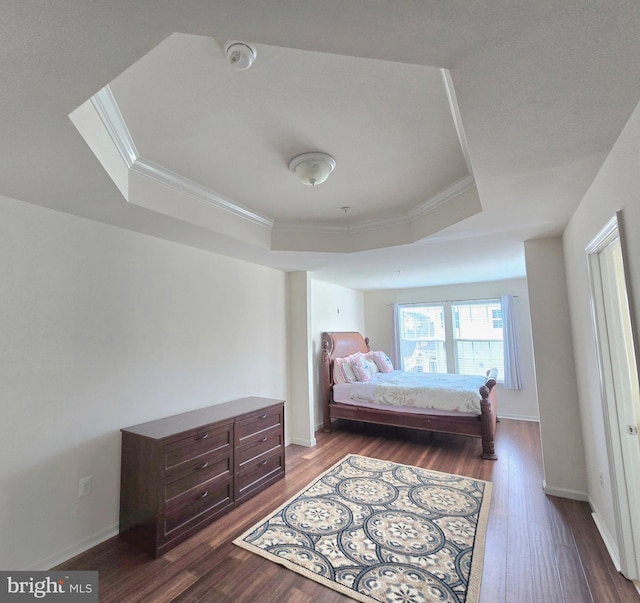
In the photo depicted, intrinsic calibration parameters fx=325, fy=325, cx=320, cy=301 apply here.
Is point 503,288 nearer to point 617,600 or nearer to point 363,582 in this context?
point 617,600

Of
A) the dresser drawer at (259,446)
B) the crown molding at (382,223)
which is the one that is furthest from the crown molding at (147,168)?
the dresser drawer at (259,446)

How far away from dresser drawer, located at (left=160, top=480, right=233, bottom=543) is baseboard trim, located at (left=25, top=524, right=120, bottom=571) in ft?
1.68

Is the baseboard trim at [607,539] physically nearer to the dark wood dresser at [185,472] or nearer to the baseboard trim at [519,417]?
the dark wood dresser at [185,472]

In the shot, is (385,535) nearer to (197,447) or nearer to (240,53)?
(197,447)

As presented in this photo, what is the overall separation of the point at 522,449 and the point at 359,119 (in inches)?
165

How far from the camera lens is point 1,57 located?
3.18ft

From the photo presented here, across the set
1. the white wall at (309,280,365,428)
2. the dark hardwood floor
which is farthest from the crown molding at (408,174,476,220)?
the dark hardwood floor

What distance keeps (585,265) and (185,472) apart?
3125 millimetres

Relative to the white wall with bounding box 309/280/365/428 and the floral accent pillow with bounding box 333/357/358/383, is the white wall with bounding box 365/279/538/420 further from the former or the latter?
the floral accent pillow with bounding box 333/357/358/383

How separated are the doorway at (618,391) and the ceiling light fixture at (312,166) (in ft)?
5.23

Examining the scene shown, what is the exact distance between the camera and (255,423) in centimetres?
299

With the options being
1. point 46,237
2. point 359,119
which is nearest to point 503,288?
point 359,119

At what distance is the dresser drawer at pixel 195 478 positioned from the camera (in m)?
2.22

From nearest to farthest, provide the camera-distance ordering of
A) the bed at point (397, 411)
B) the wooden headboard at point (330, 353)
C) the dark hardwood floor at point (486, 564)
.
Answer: the dark hardwood floor at point (486, 564), the bed at point (397, 411), the wooden headboard at point (330, 353)
